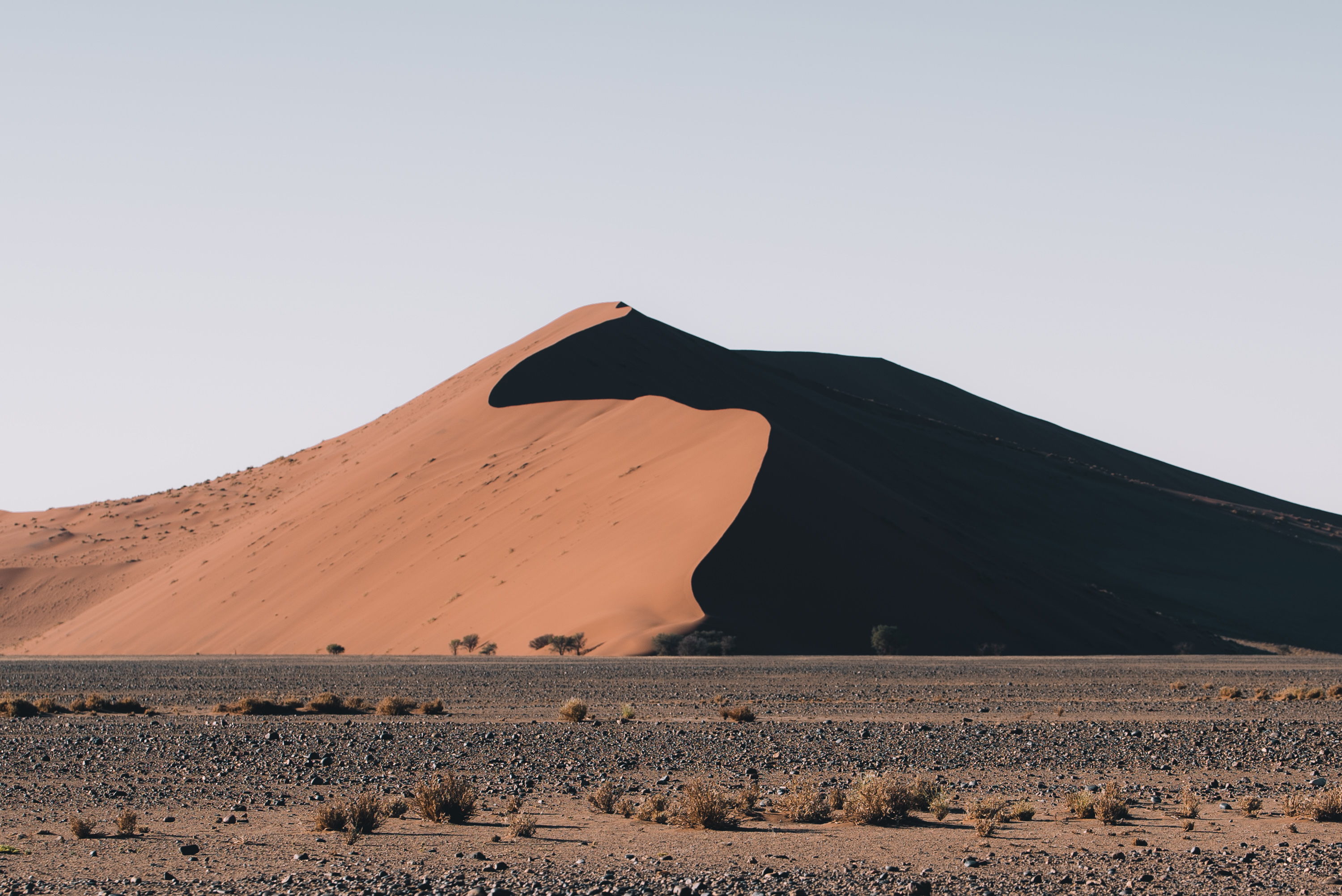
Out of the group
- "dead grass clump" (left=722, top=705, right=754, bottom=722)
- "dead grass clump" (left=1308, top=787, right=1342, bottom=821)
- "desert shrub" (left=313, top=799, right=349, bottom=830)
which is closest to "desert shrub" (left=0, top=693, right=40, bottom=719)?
"dead grass clump" (left=722, top=705, right=754, bottom=722)

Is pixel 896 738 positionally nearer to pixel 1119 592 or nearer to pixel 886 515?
pixel 886 515

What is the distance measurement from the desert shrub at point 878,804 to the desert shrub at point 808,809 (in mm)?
206

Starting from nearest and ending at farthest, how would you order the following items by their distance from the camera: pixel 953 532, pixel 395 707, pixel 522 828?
1. pixel 522 828
2. pixel 395 707
3. pixel 953 532

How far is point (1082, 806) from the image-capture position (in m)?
12.1

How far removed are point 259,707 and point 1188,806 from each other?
52.4 feet

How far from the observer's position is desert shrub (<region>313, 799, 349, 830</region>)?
1136cm

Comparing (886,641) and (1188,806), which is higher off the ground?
(1188,806)

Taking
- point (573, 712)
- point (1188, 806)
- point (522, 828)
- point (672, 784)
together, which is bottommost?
point (573, 712)

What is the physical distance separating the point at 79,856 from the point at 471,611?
4047 cm

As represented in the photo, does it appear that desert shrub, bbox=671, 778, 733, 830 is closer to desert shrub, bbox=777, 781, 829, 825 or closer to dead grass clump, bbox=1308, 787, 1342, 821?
desert shrub, bbox=777, 781, 829, 825

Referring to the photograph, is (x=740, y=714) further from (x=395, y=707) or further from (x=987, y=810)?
(x=987, y=810)

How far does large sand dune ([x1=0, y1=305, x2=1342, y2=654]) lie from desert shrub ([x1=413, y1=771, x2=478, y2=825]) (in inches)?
1143

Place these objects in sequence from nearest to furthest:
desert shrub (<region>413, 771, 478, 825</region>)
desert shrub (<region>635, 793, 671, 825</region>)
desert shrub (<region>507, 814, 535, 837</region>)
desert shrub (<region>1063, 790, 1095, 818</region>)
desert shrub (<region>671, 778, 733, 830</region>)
→ desert shrub (<region>507, 814, 535, 837</region>) < desert shrub (<region>671, 778, 733, 830</region>) < desert shrub (<region>413, 771, 478, 825</region>) < desert shrub (<region>635, 793, 671, 825</region>) < desert shrub (<region>1063, 790, 1095, 818</region>)

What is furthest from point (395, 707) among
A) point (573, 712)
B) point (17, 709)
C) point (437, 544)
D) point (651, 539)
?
point (437, 544)
